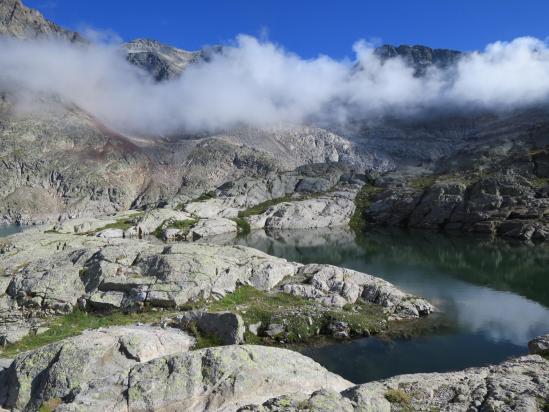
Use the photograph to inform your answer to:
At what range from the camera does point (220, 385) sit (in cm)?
1858

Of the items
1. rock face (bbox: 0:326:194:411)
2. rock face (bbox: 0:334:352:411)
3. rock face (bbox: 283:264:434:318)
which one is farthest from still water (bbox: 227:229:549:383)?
rock face (bbox: 0:326:194:411)

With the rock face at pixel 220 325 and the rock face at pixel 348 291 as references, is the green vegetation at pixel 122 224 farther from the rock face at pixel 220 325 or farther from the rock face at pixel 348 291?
the rock face at pixel 220 325

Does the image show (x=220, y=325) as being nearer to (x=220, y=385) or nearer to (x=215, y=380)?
(x=215, y=380)

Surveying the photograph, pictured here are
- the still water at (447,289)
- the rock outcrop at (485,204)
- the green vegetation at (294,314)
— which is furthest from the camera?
the rock outcrop at (485,204)

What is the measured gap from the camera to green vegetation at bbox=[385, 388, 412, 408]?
1830cm

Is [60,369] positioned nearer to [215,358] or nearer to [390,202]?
[215,358]

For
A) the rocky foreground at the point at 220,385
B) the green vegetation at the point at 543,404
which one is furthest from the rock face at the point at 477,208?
the green vegetation at the point at 543,404

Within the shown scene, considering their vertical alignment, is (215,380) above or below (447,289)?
below

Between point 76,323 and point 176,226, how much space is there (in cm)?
12988

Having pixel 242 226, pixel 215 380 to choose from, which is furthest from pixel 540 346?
pixel 242 226

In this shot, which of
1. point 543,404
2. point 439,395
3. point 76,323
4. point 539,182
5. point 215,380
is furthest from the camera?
point 539,182

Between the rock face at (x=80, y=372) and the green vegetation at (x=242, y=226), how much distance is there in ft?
498

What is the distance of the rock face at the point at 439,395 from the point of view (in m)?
16.1

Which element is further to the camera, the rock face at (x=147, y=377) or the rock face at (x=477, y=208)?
the rock face at (x=477, y=208)
